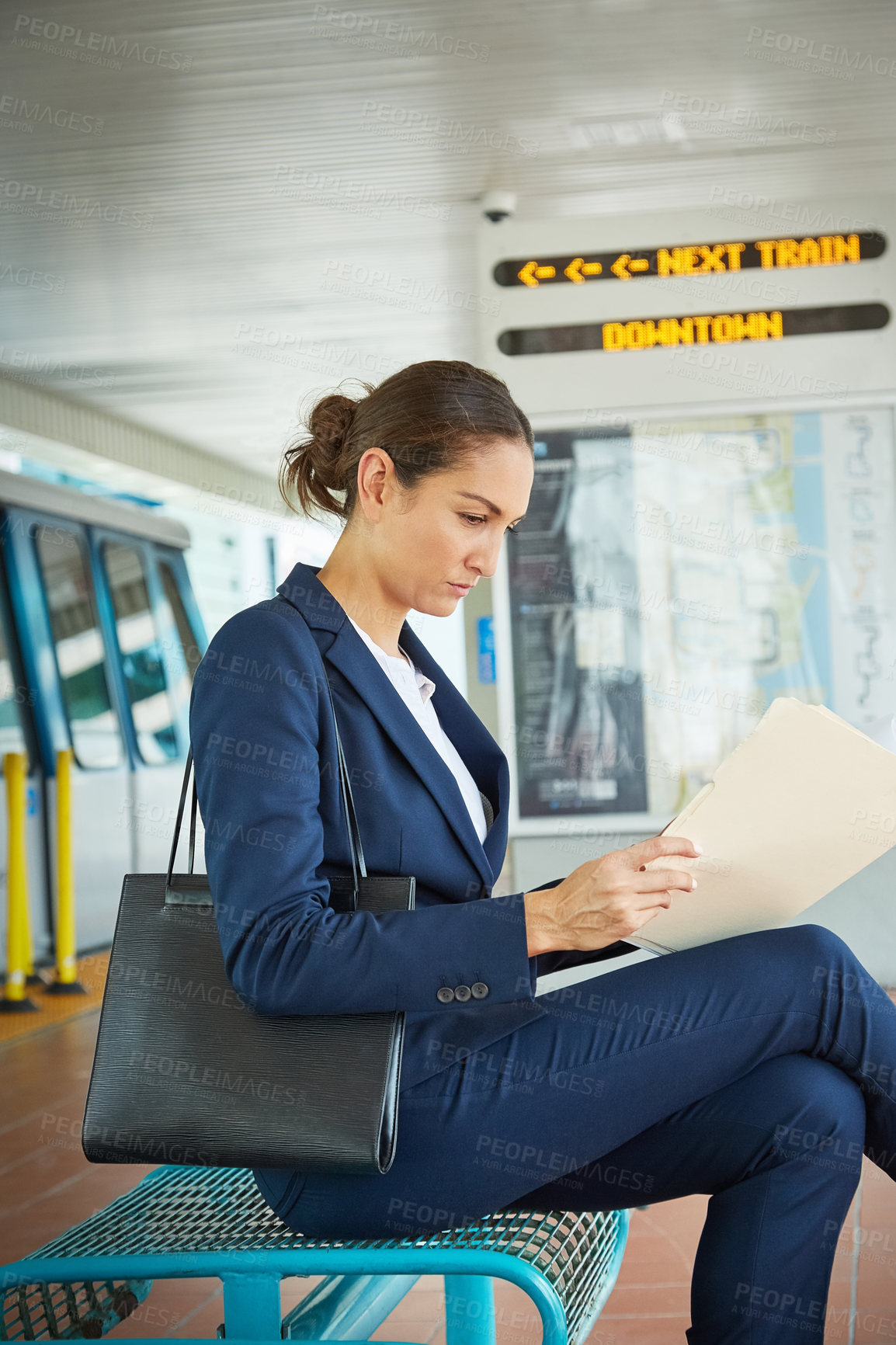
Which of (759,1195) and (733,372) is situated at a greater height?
(733,372)

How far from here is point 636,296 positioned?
181 inches

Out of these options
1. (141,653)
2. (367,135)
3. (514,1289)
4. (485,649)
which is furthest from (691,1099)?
(141,653)

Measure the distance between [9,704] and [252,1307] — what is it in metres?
6.07

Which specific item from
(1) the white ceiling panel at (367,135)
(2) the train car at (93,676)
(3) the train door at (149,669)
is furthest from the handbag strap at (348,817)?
(3) the train door at (149,669)

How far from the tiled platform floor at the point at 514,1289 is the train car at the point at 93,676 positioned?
3.06 meters

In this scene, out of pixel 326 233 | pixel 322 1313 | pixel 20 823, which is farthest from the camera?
pixel 326 233

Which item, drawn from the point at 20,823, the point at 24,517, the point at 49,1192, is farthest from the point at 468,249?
the point at 49,1192

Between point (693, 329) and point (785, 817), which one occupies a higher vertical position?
point (693, 329)

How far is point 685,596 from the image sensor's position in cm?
460

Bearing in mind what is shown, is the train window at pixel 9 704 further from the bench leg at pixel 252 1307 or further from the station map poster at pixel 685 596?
the bench leg at pixel 252 1307

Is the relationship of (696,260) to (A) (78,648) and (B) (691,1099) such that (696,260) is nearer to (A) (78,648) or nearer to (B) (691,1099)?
(B) (691,1099)

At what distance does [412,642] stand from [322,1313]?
0.85 meters

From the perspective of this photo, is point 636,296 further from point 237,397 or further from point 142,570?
point 237,397

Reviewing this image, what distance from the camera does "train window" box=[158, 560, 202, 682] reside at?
8789 mm
